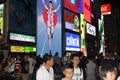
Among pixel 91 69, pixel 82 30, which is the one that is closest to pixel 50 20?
pixel 82 30

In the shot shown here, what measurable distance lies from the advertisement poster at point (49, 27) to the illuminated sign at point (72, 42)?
5.48 ft

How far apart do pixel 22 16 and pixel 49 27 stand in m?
2.67

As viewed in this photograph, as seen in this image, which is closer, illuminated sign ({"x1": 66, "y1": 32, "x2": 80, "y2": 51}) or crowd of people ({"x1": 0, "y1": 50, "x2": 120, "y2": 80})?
crowd of people ({"x1": 0, "y1": 50, "x2": 120, "y2": 80})

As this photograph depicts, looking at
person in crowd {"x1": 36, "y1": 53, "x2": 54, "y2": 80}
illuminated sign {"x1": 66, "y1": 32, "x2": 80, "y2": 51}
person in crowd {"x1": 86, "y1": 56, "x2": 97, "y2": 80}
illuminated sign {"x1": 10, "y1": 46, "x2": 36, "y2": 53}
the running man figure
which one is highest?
the running man figure

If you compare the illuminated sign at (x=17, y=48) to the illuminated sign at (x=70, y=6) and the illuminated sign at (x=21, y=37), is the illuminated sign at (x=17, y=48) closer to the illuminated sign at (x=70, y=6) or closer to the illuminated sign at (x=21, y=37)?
the illuminated sign at (x=21, y=37)

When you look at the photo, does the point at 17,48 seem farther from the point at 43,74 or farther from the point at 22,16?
the point at 43,74

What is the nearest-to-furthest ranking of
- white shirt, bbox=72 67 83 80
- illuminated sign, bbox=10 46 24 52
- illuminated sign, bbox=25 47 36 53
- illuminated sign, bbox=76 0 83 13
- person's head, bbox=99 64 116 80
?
person's head, bbox=99 64 116 80
white shirt, bbox=72 67 83 80
illuminated sign, bbox=10 46 24 52
illuminated sign, bbox=25 47 36 53
illuminated sign, bbox=76 0 83 13

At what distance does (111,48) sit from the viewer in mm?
71062

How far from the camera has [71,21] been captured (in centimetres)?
2422

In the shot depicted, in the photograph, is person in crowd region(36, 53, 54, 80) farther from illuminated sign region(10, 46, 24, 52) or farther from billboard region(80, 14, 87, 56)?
billboard region(80, 14, 87, 56)

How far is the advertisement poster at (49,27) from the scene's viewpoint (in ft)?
61.2

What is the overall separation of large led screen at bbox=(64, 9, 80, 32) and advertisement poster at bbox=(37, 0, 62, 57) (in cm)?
168

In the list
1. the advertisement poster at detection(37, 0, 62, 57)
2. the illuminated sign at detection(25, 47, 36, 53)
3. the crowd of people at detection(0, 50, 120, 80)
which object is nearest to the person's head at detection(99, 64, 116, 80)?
the crowd of people at detection(0, 50, 120, 80)

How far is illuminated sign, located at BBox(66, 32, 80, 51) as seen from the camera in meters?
23.0
